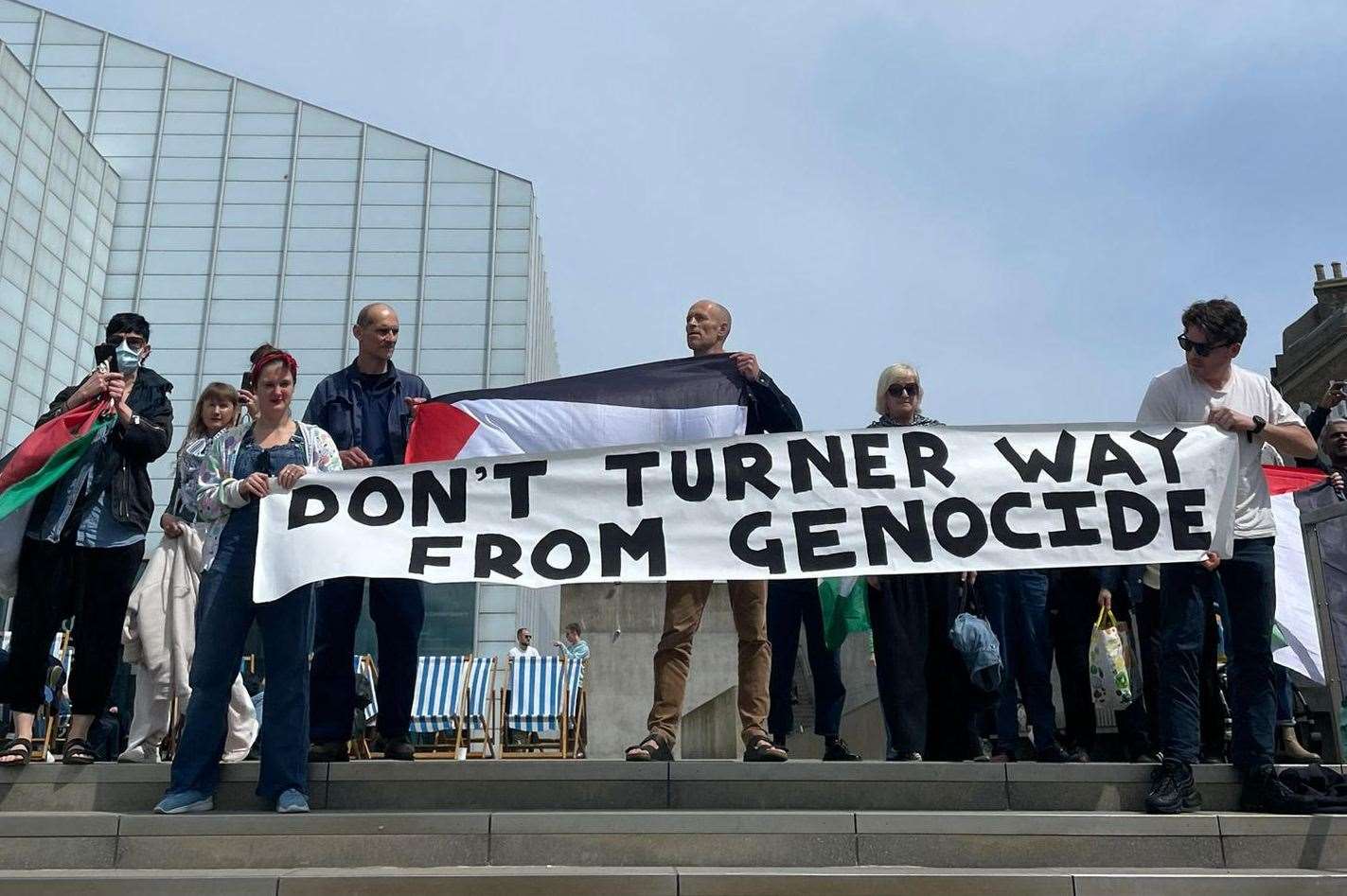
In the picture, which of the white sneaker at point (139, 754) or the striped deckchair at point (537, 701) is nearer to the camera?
the white sneaker at point (139, 754)

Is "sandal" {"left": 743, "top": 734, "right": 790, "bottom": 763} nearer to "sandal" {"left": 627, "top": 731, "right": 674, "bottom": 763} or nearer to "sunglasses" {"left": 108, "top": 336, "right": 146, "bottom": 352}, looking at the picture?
"sandal" {"left": 627, "top": 731, "right": 674, "bottom": 763}

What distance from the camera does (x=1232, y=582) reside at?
5598mm

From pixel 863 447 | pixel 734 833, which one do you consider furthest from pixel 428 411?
pixel 734 833

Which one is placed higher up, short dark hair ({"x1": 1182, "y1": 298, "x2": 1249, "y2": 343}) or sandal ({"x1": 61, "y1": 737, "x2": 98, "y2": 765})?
short dark hair ({"x1": 1182, "y1": 298, "x2": 1249, "y2": 343})

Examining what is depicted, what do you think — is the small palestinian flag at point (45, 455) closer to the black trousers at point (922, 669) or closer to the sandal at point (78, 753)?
the sandal at point (78, 753)

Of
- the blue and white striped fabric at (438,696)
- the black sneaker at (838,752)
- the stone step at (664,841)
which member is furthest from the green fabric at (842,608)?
the blue and white striped fabric at (438,696)

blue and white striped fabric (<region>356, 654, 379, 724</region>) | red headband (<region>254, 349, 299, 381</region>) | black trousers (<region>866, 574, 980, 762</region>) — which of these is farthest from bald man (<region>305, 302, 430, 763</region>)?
blue and white striped fabric (<region>356, 654, 379, 724</region>)

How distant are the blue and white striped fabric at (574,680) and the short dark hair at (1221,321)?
7550mm

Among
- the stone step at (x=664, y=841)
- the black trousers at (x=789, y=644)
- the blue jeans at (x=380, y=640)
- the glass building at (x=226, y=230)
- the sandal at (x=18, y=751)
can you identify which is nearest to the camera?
the stone step at (x=664, y=841)

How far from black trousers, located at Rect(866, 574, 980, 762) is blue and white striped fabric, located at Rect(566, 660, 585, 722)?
19.3ft

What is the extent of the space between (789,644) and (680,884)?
8.66 ft

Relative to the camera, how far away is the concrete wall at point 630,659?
1171 centimetres

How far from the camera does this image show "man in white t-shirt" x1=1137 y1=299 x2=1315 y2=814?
5148 millimetres

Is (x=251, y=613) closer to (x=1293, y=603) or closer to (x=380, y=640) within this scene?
(x=380, y=640)
